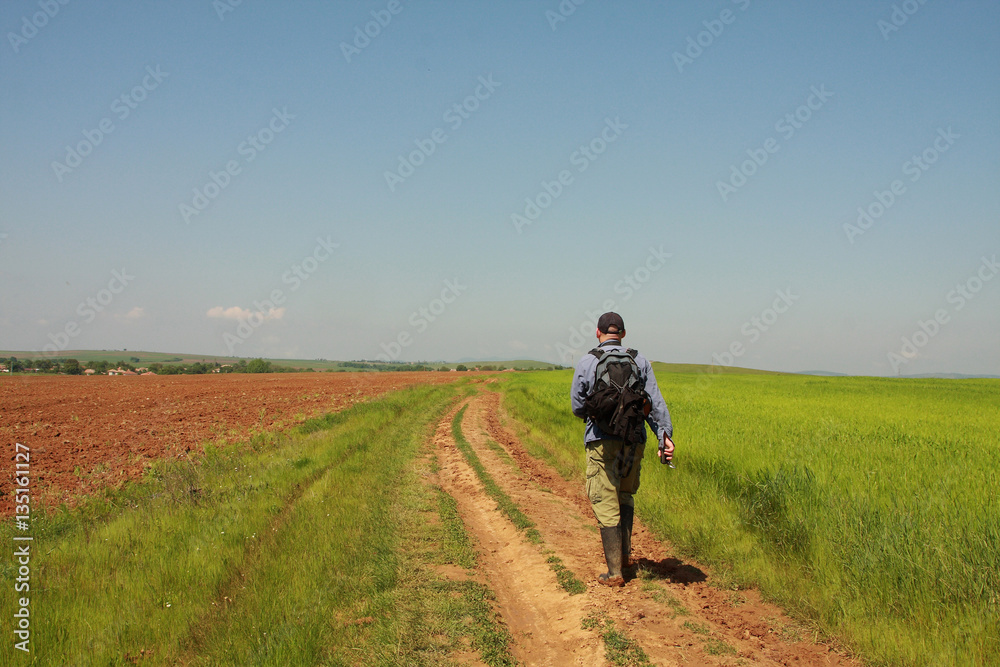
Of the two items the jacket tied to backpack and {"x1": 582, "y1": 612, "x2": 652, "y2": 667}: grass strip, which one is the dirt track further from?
the jacket tied to backpack

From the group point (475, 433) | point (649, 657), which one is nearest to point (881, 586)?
point (649, 657)

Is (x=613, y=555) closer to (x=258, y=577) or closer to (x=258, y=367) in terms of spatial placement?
(x=258, y=577)

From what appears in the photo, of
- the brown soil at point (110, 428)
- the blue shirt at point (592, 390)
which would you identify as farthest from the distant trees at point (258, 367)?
the blue shirt at point (592, 390)

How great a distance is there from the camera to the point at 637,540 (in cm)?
657

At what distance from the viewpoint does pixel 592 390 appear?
17.3ft

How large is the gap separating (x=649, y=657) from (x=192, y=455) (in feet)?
41.1

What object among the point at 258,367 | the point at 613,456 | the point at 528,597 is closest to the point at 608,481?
the point at 613,456

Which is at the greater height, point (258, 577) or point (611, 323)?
point (611, 323)

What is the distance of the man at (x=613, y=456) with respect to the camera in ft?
17.1

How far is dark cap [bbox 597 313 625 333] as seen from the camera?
545 centimetres

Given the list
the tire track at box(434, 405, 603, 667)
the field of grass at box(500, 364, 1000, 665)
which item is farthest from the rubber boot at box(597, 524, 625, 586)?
the field of grass at box(500, 364, 1000, 665)

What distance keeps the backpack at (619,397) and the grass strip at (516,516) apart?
1.45m

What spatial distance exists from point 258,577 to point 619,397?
12.9 ft

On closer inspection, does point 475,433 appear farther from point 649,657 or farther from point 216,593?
point 649,657
